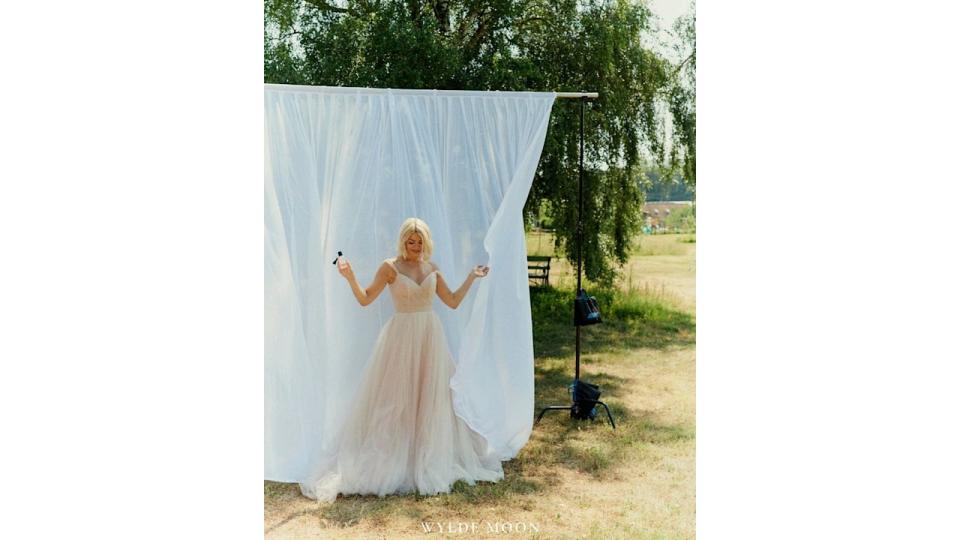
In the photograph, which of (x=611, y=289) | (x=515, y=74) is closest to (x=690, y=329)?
(x=611, y=289)

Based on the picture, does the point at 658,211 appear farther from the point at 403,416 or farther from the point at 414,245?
the point at 403,416

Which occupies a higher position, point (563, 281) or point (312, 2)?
point (312, 2)

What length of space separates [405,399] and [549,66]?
3515mm

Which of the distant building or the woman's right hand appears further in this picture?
the distant building

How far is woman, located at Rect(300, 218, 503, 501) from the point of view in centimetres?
359

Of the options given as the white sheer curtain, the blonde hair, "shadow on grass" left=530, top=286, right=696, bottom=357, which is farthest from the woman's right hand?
"shadow on grass" left=530, top=286, right=696, bottom=357

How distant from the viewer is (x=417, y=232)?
3594 mm

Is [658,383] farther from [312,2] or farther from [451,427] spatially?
[312,2]

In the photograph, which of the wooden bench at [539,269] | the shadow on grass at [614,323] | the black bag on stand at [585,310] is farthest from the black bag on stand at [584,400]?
the wooden bench at [539,269]

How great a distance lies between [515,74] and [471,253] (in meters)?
2.41

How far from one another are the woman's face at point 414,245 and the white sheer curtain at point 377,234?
0.19 metres

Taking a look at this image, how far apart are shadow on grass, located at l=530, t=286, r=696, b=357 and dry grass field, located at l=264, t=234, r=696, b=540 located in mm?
42

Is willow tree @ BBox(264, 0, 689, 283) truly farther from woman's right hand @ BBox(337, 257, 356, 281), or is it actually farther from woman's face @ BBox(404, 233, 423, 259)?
woman's right hand @ BBox(337, 257, 356, 281)

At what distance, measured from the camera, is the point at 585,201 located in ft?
22.2
